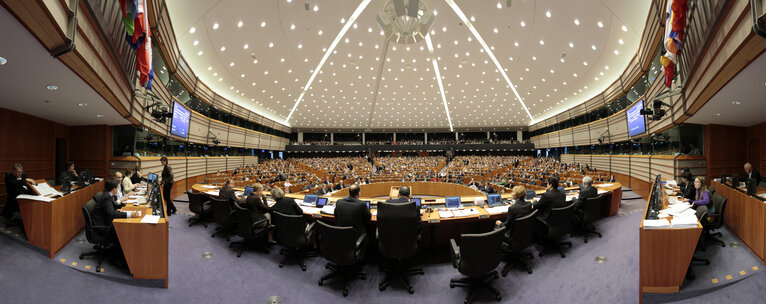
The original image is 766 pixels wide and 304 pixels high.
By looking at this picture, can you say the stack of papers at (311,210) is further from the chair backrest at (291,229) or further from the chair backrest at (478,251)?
the chair backrest at (478,251)

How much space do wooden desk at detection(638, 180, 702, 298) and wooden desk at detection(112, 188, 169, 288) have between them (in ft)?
17.7

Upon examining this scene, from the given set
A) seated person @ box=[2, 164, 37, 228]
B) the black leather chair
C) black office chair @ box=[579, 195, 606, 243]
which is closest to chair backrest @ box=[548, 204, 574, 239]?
black office chair @ box=[579, 195, 606, 243]

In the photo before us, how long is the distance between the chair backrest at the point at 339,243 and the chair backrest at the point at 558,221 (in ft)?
9.75

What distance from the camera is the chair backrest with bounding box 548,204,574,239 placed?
3.81 m

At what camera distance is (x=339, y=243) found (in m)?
3.05

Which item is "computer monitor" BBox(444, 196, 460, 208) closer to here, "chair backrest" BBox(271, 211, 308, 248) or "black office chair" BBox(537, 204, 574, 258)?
"black office chair" BBox(537, 204, 574, 258)

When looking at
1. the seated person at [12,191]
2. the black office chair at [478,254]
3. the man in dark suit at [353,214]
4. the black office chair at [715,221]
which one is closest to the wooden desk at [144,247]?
the man in dark suit at [353,214]

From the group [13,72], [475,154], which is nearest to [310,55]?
[13,72]

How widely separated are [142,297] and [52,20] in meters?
2.97

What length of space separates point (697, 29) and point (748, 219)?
317 cm

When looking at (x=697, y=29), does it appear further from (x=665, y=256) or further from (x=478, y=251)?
(x=478, y=251)

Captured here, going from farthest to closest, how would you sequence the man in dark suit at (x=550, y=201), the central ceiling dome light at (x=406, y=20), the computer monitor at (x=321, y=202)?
1. the central ceiling dome light at (x=406, y=20)
2. the computer monitor at (x=321, y=202)
3. the man in dark suit at (x=550, y=201)

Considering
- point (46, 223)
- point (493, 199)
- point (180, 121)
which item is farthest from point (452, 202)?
point (180, 121)

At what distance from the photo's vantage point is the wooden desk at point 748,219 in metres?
3.25
